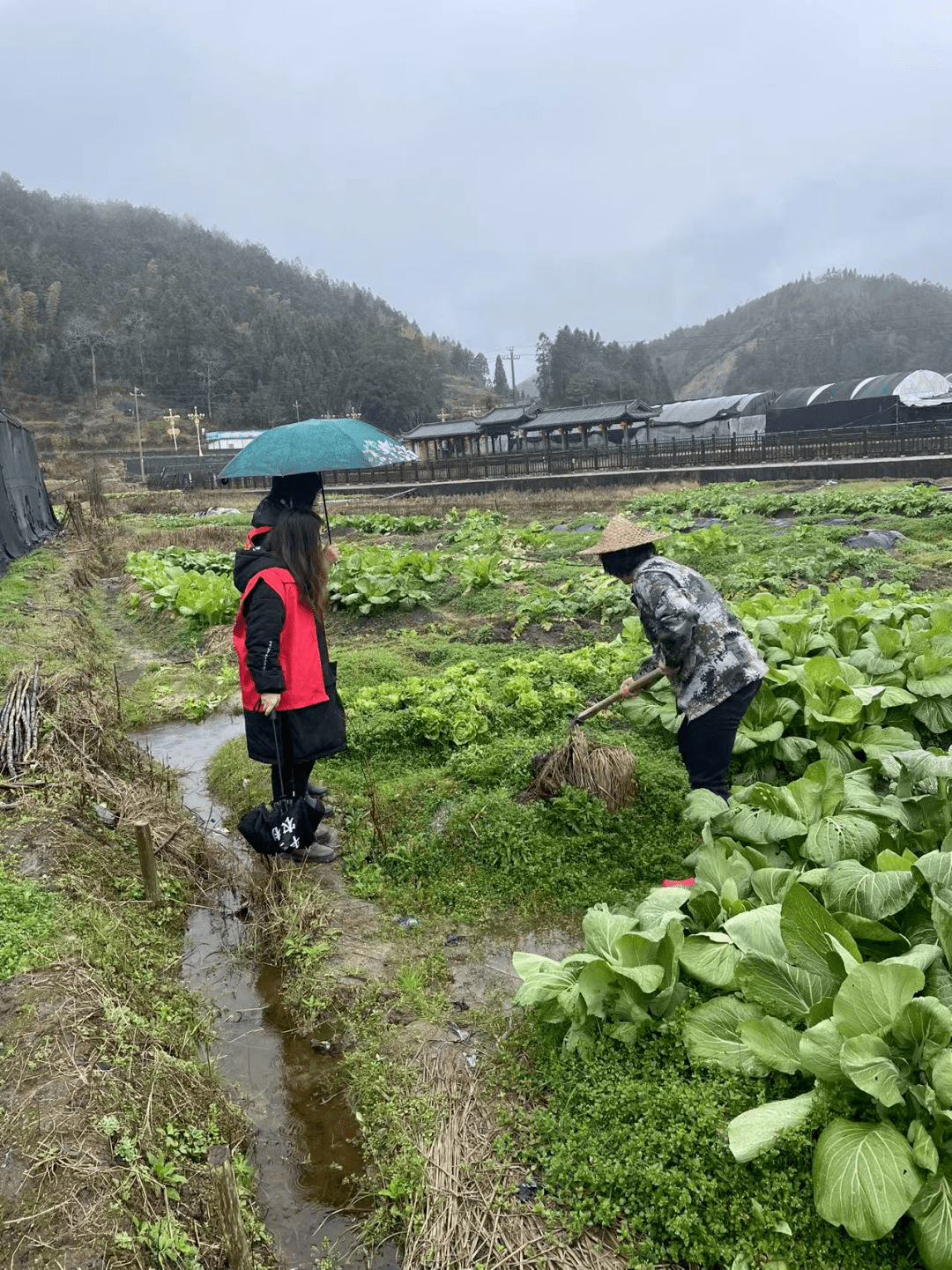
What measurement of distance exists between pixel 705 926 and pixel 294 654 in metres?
2.27

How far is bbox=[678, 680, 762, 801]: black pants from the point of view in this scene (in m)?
4.19

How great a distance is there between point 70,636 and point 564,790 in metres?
7.22

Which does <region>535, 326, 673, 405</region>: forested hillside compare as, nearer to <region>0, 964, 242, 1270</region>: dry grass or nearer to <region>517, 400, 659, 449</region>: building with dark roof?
<region>517, 400, 659, 449</region>: building with dark roof

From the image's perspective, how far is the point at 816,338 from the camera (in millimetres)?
98375

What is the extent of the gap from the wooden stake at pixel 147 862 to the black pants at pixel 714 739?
9.09 ft

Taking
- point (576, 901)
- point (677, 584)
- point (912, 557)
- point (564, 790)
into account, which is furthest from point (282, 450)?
point (912, 557)

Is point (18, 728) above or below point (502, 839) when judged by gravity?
above

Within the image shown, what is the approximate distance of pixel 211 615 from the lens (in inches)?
425

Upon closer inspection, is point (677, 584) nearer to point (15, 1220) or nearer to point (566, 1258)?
point (566, 1258)

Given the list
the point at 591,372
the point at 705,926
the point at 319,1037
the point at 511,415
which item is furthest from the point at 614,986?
the point at 591,372

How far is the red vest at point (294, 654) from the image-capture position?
409 centimetres

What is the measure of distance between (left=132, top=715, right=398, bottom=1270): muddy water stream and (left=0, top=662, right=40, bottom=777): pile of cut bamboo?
5.43 ft

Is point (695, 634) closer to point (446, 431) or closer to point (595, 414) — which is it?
point (595, 414)

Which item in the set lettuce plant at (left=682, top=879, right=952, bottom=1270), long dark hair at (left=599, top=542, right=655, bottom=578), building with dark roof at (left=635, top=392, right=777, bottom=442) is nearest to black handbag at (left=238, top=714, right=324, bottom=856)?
long dark hair at (left=599, top=542, right=655, bottom=578)
